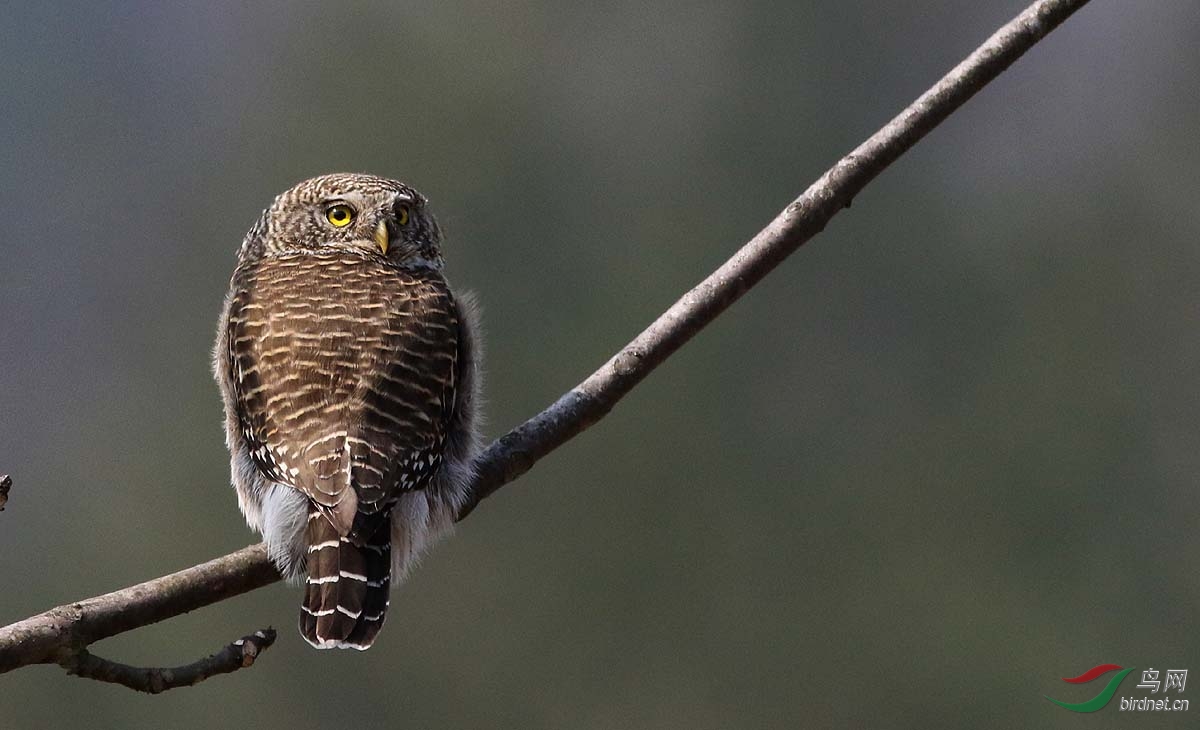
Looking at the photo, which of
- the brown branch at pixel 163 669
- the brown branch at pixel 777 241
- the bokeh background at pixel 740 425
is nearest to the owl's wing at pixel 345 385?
the brown branch at pixel 777 241

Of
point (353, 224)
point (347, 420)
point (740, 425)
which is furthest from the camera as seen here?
point (740, 425)

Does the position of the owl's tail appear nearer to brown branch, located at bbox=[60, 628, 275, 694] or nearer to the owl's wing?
the owl's wing

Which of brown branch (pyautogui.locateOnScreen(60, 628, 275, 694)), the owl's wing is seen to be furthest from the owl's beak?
brown branch (pyautogui.locateOnScreen(60, 628, 275, 694))

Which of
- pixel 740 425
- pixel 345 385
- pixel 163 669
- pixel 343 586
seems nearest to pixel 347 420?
pixel 345 385

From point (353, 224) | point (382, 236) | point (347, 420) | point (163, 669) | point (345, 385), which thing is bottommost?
point (163, 669)

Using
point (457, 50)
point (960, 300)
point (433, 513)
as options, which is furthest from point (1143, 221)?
point (433, 513)

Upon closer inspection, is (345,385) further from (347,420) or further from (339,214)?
(339,214)
